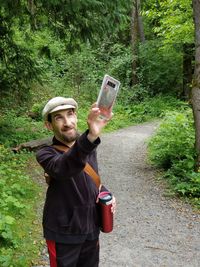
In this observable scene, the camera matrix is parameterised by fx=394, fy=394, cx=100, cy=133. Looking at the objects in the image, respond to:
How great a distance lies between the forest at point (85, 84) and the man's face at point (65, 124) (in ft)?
8.23

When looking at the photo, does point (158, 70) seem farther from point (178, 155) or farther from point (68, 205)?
point (68, 205)

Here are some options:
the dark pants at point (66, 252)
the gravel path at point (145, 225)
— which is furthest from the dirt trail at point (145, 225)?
the dark pants at point (66, 252)

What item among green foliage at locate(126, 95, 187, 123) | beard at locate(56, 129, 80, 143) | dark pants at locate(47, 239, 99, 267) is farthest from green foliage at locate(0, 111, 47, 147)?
beard at locate(56, 129, 80, 143)

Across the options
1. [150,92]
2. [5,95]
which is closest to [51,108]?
[5,95]

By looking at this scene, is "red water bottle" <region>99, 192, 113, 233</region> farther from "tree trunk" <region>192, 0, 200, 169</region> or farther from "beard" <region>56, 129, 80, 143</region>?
"tree trunk" <region>192, 0, 200, 169</region>

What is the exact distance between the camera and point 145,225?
680cm

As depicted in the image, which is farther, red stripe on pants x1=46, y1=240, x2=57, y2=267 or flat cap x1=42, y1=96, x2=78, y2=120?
red stripe on pants x1=46, y1=240, x2=57, y2=267

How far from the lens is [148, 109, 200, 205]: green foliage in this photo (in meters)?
8.09

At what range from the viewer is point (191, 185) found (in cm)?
808

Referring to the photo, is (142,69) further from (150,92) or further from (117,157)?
(117,157)

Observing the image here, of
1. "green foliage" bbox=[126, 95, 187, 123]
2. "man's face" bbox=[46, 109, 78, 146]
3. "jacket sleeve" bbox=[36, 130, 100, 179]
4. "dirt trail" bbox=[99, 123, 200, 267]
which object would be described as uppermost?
"man's face" bbox=[46, 109, 78, 146]

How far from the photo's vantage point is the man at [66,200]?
2.82 meters

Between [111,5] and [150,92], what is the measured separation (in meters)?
15.8

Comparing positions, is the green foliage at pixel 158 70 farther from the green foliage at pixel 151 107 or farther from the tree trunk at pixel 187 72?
the green foliage at pixel 151 107
